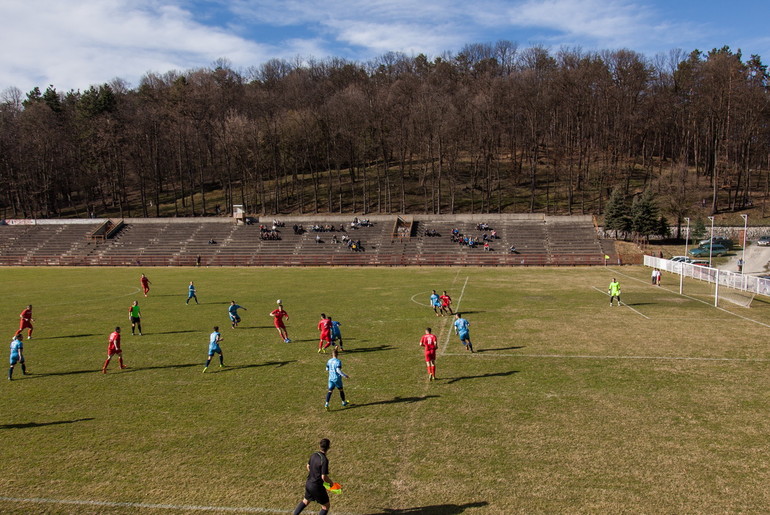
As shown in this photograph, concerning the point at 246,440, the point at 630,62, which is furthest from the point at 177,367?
the point at 630,62

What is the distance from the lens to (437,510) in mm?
8594

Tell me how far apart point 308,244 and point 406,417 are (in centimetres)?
4853

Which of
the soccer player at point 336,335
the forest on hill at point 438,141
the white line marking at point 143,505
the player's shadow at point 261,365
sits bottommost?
the player's shadow at point 261,365

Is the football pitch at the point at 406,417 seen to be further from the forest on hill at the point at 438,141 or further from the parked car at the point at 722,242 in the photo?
the forest on hill at the point at 438,141

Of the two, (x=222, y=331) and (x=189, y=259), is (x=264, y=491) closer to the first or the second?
(x=222, y=331)

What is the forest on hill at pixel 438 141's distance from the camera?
6888cm

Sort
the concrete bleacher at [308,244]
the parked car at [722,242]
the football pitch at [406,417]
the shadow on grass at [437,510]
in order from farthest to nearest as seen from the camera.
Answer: the concrete bleacher at [308,244], the parked car at [722,242], the football pitch at [406,417], the shadow on grass at [437,510]

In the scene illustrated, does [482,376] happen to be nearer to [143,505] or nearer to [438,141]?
[143,505]

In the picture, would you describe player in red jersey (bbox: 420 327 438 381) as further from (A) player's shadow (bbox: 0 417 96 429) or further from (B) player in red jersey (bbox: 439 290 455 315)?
(B) player in red jersey (bbox: 439 290 455 315)

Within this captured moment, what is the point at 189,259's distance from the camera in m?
57.3

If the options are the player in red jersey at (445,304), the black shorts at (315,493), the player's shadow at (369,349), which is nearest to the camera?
the black shorts at (315,493)

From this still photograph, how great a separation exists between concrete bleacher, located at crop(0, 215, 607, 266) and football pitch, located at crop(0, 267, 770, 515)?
2892cm

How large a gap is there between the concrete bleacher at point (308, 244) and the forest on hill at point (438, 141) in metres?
6.91

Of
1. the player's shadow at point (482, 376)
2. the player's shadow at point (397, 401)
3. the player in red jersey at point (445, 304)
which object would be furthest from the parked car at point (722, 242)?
the player's shadow at point (397, 401)
